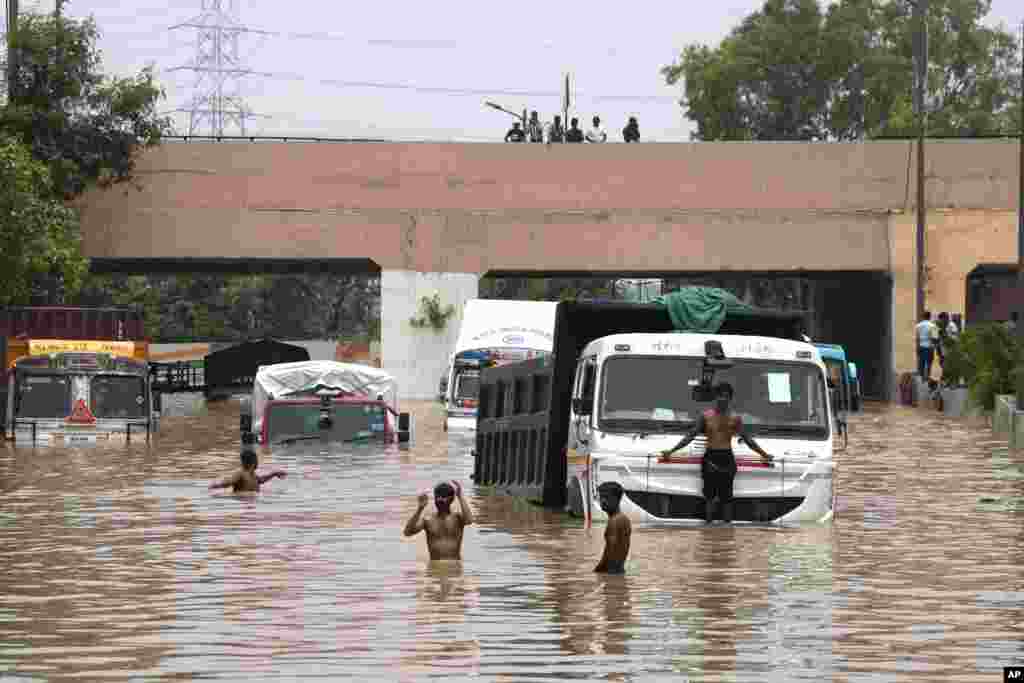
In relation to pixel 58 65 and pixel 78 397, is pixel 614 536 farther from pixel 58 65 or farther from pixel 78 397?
pixel 58 65

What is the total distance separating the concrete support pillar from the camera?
63688 millimetres

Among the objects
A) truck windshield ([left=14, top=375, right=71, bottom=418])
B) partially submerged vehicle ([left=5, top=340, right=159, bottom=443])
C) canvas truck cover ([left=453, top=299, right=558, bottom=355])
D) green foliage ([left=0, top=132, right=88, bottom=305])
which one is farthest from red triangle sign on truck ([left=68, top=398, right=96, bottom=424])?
green foliage ([left=0, top=132, right=88, bottom=305])

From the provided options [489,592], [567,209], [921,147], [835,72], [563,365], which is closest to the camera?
[489,592]

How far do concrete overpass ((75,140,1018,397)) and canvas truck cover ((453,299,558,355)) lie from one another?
15241 mm

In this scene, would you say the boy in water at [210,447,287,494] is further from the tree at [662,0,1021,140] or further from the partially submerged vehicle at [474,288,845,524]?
the tree at [662,0,1021,140]

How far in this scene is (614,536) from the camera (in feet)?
58.4

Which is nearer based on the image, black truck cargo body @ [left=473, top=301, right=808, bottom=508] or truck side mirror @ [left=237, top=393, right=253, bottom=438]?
black truck cargo body @ [left=473, top=301, right=808, bottom=508]

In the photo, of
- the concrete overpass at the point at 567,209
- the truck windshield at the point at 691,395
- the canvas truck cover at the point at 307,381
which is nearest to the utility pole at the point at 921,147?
the concrete overpass at the point at 567,209

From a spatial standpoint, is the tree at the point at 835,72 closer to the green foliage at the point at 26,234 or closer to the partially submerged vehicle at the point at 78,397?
the green foliage at the point at 26,234

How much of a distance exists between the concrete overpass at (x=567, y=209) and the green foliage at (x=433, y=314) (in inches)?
11.4

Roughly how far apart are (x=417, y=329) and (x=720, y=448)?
4326cm

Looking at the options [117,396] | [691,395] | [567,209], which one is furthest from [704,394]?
[567,209]

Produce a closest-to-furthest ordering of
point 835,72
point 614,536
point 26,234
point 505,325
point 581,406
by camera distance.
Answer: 1. point 614,536
2. point 581,406
3. point 505,325
4. point 26,234
5. point 835,72

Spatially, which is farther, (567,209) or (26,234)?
(567,209)
